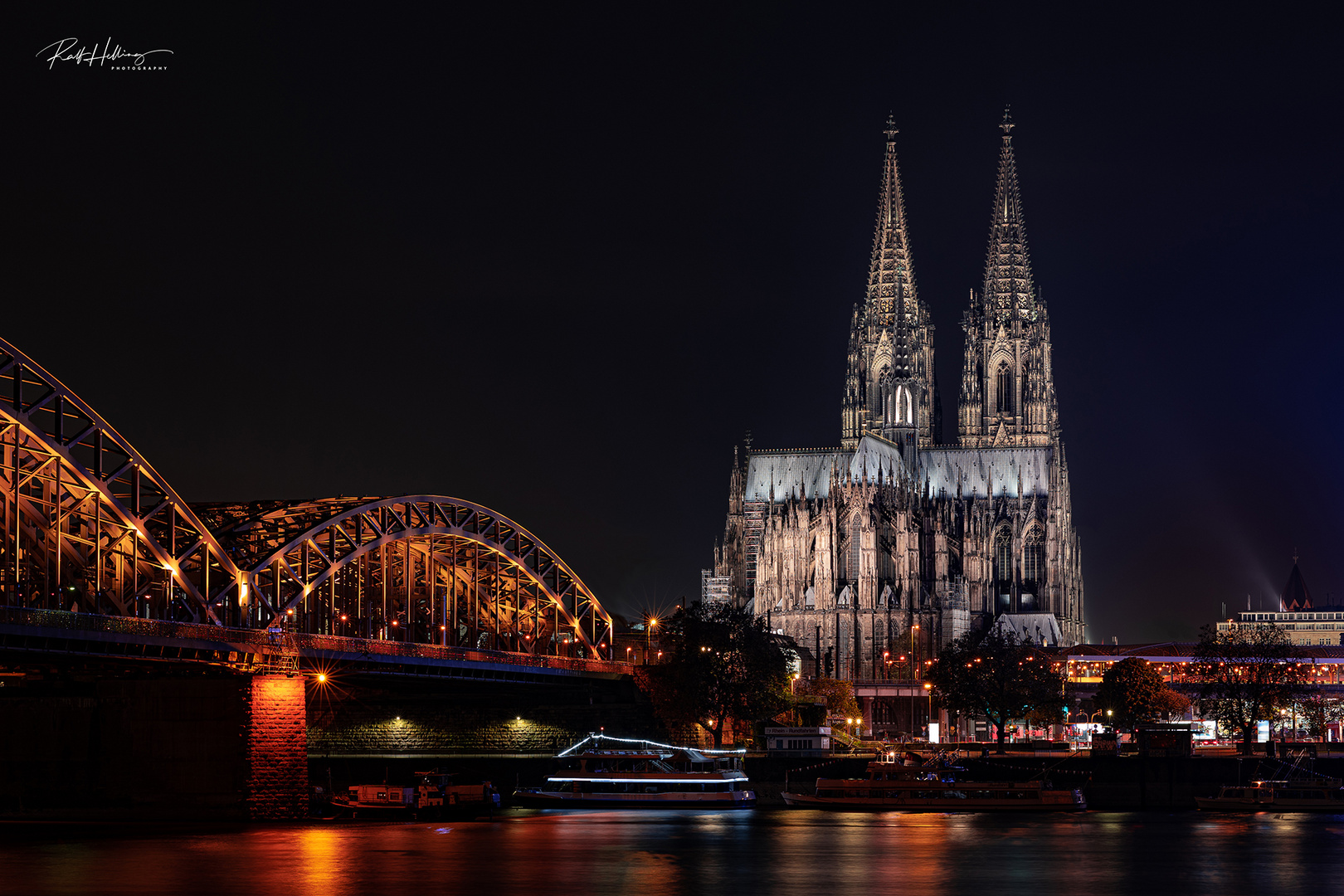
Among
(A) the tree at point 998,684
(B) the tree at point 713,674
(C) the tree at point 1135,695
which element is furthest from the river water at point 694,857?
(C) the tree at point 1135,695

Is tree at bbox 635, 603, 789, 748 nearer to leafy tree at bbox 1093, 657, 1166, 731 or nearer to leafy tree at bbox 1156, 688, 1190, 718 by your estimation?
leafy tree at bbox 1093, 657, 1166, 731

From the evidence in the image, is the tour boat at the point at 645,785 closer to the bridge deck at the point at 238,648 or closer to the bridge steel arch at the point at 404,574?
the bridge deck at the point at 238,648

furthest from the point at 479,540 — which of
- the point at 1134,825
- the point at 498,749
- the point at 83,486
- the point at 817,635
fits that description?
the point at 817,635

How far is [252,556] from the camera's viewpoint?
3679 inches

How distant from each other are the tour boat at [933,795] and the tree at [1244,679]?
29036mm

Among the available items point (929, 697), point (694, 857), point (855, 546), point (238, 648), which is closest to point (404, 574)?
point (238, 648)

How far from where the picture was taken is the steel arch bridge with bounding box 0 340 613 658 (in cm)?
7775

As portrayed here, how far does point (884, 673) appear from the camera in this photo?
188000mm

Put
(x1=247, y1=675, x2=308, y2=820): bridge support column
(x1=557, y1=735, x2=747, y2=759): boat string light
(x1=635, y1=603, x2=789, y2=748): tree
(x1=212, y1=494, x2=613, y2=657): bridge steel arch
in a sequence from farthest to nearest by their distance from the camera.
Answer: (x1=635, y1=603, x2=789, y2=748): tree < (x1=557, y1=735, x2=747, y2=759): boat string light < (x1=212, y1=494, x2=613, y2=657): bridge steel arch < (x1=247, y1=675, x2=308, y2=820): bridge support column

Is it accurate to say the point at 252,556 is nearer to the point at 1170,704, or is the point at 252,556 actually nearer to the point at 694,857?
the point at 694,857

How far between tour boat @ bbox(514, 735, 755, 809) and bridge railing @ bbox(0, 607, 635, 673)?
771 centimetres

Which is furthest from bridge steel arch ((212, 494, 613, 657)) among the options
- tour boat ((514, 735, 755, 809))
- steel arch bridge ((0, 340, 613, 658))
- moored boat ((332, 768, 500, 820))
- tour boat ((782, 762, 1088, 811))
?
tour boat ((782, 762, 1088, 811))

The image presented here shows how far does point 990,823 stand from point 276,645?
35.2 meters

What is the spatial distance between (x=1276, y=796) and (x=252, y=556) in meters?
56.4
